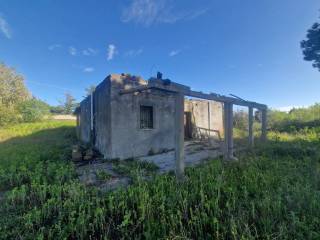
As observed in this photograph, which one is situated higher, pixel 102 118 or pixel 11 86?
pixel 11 86

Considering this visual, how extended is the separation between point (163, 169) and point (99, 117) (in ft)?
15.0

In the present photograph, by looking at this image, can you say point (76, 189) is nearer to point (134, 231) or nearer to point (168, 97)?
point (134, 231)

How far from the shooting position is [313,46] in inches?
472

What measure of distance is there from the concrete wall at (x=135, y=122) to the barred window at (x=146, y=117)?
0.64 ft

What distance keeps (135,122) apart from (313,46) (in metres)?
12.8

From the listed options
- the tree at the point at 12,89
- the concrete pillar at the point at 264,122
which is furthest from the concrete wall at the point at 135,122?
the tree at the point at 12,89

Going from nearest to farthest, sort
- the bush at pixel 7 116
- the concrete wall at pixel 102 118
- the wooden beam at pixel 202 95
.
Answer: the wooden beam at pixel 202 95 < the concrete wall at pixel 102 118 < the bush at pixel 7 116

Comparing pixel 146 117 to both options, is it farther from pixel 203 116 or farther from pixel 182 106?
pixel 203 116

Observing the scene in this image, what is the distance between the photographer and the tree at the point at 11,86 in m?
26.6

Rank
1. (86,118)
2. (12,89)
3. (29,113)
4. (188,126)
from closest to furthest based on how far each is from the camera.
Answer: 1. (86,118)
2. (188,126)
3. (29,113)
4. (12,89)

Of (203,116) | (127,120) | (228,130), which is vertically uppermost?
(203,116)

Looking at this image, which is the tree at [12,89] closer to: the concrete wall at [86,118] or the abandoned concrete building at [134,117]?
the concrete wall at [86,118]

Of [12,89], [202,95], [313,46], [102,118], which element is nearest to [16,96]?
[12,89]

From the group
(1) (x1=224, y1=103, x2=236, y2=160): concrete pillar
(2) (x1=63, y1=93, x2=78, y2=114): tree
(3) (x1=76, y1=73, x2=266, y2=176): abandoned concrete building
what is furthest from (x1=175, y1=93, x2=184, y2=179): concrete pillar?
(2) (x1=63, y1=93, x2=78, y2=114): tree
